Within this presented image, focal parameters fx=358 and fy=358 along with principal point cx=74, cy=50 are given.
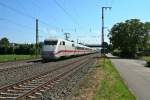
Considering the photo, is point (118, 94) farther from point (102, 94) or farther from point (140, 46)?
point (140, 46)

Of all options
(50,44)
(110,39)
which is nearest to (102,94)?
(50,44)

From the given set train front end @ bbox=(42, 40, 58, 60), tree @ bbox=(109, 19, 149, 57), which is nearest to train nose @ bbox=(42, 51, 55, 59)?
train front end @ bbox=(42, 40, 58, 60)

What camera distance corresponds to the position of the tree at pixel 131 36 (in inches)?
3674

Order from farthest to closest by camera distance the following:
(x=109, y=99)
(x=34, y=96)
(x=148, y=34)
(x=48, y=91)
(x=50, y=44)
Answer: (x=148, y=34), (x=50, y=44), (x=48, y=91), (x=34, y=96), (x=109, y=99)

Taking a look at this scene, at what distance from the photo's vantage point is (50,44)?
45625mm

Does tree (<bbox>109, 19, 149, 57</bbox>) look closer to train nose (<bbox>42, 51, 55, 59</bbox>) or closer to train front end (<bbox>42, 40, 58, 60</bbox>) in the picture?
train front end (<bbox>42, 40, 58, 60</bbox>)

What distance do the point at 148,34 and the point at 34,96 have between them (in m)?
82.7

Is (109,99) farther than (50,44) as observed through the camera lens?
No

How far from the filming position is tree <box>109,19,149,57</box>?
9331cm

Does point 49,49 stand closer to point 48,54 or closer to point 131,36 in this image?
point 48,54

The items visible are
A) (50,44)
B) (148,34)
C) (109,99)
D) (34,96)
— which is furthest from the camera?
(148,34)

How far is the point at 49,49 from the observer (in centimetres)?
4462

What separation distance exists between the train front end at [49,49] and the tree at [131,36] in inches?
1980

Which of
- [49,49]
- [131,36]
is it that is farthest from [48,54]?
[131,36]
